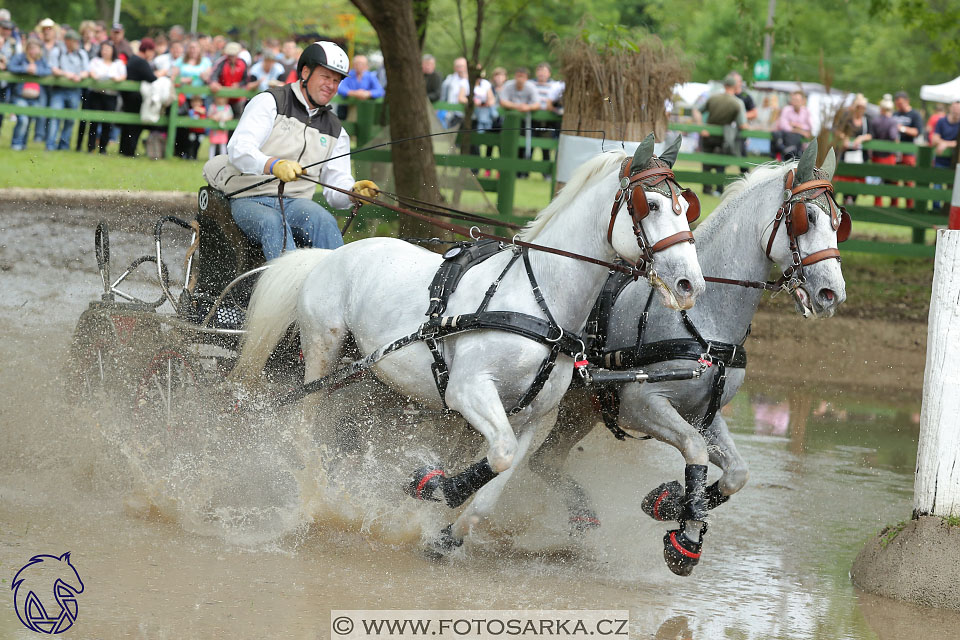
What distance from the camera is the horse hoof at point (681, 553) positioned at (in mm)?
5375

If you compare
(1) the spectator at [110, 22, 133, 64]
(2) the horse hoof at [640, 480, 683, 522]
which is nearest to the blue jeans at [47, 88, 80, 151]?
(1) the spectator at [110, 22, 133, 64]

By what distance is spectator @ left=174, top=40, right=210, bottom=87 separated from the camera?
63.7 feet

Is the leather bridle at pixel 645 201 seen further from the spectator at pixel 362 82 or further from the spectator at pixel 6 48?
the spectator at pixel 6 48

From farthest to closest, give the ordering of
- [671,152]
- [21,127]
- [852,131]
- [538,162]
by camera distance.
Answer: [21,127] → [852,131] → [538,162] → [671,152]

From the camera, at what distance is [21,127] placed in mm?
17453

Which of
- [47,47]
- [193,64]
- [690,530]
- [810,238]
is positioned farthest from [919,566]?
[193,64]

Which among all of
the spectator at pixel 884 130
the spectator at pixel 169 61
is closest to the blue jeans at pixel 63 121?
the spectator at pixel 169 61

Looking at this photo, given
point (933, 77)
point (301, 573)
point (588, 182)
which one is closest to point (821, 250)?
point (588, 182)

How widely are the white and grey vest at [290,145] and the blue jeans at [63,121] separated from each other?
11.4 m

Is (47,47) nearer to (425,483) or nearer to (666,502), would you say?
(425,483)

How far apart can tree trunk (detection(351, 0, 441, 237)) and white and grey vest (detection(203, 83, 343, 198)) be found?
4400mm

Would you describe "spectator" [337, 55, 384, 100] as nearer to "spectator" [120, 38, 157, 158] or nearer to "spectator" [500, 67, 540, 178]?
"spectator" [500, 67, 540, 178]

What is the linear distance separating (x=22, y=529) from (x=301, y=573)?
4.64 feet

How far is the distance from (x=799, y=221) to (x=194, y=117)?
14.6m
